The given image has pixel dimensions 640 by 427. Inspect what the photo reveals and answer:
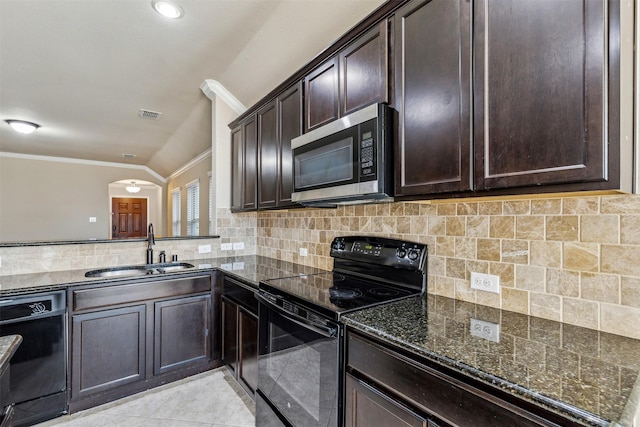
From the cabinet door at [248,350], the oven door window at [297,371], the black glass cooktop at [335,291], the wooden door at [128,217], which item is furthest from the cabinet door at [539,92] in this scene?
the wooden door at [128,217]

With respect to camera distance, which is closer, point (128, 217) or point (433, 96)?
point (433, 96)

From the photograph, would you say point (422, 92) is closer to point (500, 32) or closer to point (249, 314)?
point (500, 32)

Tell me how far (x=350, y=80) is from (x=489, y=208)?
103 cm

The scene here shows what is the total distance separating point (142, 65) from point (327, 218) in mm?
2449

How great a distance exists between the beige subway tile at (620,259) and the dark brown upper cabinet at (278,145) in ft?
5.83

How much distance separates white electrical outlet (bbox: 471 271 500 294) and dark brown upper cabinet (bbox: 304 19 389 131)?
0.99 meters

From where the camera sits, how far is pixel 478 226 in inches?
58.7

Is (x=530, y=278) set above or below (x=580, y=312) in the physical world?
above

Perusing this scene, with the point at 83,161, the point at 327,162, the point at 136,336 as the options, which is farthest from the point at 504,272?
the point at 83,161

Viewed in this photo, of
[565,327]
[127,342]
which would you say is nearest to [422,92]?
[565,327]

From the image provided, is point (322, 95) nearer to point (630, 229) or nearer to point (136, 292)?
point (630, 229)

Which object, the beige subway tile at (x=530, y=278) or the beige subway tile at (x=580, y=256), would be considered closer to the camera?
the beige subway tile at (x=580, y=256)

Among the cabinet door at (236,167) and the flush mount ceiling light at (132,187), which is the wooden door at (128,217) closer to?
the flush mount ceiling light at (132,187)

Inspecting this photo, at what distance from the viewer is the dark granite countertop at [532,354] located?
697 millimetres
